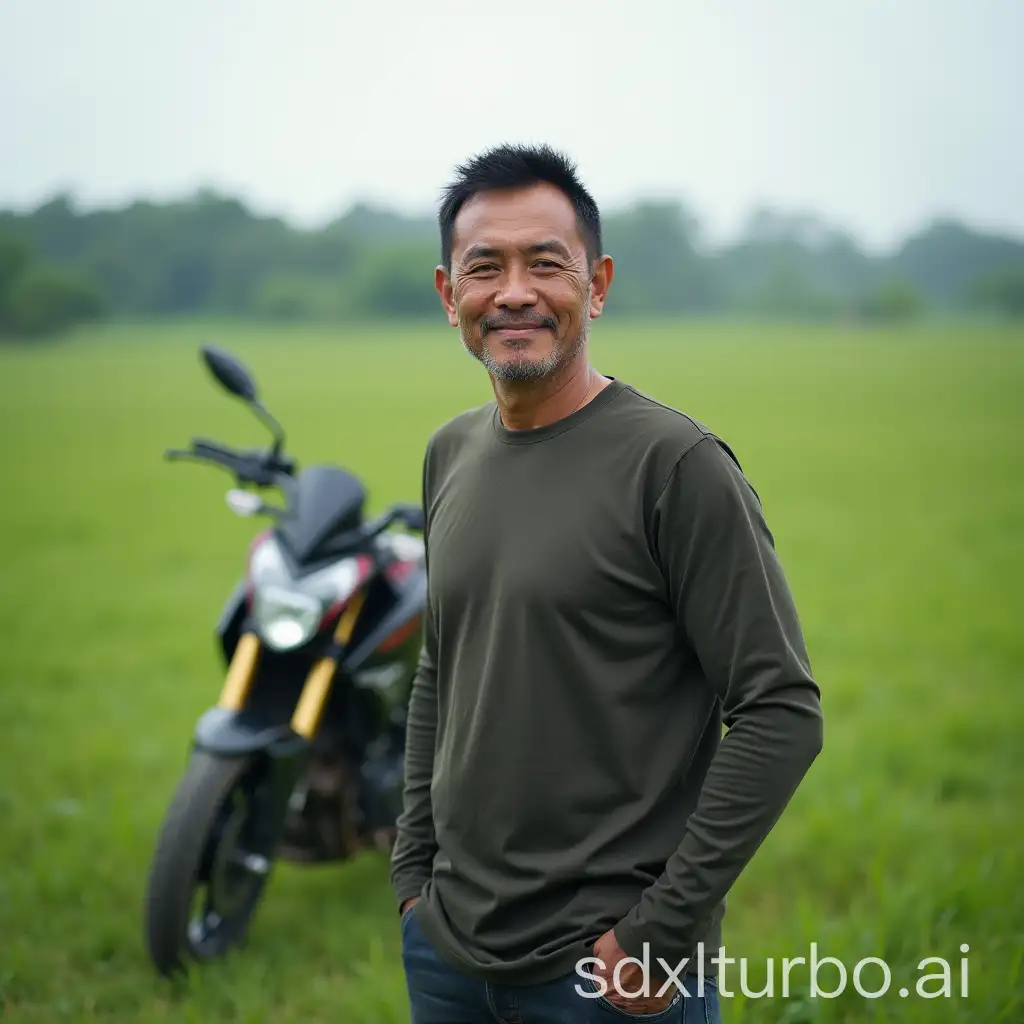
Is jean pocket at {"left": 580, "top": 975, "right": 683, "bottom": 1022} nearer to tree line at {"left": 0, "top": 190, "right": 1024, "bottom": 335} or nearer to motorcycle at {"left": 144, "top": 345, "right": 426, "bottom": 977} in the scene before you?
motorcycle at {"left": 144, "top": 345, "right": 426, "bottom": 977}

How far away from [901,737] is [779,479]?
7462 mm

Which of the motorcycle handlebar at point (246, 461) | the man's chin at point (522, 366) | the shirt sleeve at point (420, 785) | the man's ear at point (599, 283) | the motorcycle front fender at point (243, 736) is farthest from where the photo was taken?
the motorcycle handlebar at point (246, 461)

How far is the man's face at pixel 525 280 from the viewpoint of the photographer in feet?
5.74

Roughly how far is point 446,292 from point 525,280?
212mm

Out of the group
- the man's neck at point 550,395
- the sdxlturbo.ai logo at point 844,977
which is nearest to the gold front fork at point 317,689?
the sdxlturbo.ai logo at point 844,977

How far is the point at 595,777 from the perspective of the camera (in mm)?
1646

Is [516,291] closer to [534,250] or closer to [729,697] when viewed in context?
[534,250]

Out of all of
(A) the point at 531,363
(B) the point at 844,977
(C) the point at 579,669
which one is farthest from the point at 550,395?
(B) the point at 844,977

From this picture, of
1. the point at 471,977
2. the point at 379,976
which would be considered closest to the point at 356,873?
the point at 379,976

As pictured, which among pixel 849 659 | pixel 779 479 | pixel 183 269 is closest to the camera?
pixel 849 659

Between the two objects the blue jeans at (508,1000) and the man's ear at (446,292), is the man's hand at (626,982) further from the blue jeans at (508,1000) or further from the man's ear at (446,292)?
the man's ear at (446,292)

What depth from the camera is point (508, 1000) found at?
5.54ft

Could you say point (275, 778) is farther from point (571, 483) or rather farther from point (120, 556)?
point (120, 556)

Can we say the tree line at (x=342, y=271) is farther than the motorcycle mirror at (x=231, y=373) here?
Yes
